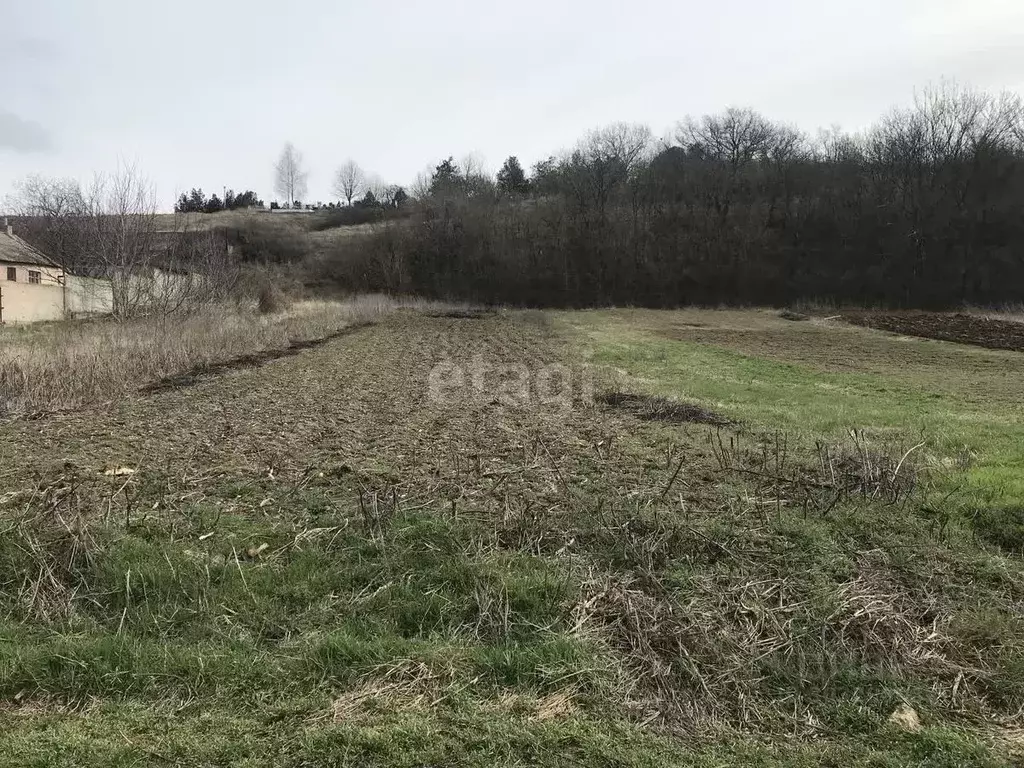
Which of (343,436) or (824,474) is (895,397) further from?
(343,436)

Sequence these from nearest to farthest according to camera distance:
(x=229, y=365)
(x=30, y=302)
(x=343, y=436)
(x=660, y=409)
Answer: (x=343, y=436) → (x=660, y=409) → (x=229, y=365) → (x=30, y=302)

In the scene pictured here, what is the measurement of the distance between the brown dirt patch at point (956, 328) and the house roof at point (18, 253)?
4387cm

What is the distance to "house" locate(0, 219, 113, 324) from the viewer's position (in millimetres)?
32562

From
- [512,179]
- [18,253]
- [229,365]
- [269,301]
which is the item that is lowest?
[229,365]

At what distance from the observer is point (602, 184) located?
63812 millimetres

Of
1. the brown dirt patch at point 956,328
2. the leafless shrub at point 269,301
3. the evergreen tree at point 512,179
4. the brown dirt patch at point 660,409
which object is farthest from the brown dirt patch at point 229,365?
the evergreen tree at point 512,179

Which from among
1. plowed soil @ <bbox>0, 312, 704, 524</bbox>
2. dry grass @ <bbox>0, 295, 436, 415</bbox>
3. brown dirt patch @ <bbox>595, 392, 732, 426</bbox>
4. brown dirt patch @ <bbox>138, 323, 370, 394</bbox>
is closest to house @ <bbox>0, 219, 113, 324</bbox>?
dry grass @ <bbox>0, 295, 436, 415</bbox>

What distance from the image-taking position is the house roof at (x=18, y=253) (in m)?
33.5

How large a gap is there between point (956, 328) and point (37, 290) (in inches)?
1791

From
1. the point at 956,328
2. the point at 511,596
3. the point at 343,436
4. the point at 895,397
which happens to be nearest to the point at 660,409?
the point at 343,436

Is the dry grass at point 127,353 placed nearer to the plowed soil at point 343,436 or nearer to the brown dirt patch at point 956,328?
the plowed soil at point 343,436

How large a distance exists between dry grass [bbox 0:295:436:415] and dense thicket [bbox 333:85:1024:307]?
108 ft

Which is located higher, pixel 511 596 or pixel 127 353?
pixel 127 353

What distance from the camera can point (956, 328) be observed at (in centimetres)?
2847
